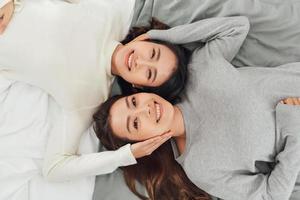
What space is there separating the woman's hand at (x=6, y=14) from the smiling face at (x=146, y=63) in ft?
1.31

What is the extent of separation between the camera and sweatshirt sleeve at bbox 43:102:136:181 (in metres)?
1.32

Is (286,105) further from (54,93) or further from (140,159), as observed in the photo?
(54,93)

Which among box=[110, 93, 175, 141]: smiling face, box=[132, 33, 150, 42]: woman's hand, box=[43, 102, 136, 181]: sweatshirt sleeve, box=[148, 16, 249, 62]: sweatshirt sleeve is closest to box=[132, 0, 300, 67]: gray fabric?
box=[148, 16, 249, 62]: sweatshirt sleeve

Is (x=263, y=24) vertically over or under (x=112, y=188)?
over

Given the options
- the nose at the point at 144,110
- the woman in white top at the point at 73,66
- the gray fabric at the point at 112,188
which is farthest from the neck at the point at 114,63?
the gray fabric at the point at 112,188

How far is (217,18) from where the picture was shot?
149cm

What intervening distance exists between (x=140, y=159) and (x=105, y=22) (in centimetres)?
52

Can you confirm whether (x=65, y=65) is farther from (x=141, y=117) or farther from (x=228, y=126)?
(x=228, y=126)

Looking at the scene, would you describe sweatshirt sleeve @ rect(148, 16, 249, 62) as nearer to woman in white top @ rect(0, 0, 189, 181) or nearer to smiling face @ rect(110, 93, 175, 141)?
woman in white top @ rect(0, 0, 189, 181)

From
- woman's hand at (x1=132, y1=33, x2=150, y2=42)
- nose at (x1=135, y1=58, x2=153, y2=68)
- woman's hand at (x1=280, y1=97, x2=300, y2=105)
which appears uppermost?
woman's hand at (x1=132, y1=33, x2=150, y2=42)

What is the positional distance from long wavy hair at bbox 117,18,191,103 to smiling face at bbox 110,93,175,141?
0.08 meters

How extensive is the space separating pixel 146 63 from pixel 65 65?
28 centimetres

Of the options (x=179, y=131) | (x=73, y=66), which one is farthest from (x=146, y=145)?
(x=73, y=66)

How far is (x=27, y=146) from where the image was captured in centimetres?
142
